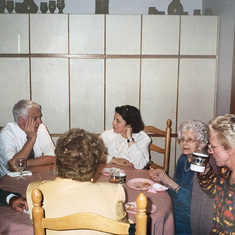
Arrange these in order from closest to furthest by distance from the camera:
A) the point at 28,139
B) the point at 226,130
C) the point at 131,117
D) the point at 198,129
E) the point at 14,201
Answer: the point at 226,130
the point at 14,201
the point at 198,129
the point at 28,139
the point at 131,117

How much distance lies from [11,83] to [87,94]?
965mm

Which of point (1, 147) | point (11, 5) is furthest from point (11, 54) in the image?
point (1, 147)

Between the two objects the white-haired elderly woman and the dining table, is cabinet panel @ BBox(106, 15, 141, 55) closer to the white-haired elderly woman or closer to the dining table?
the white-haired elderly woman

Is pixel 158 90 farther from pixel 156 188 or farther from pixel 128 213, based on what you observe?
pixel 128 213

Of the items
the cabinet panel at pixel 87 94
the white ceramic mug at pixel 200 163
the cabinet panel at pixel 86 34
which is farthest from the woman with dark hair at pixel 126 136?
the cabinet panel at pixel 86 34

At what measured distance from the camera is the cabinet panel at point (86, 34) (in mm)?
3537

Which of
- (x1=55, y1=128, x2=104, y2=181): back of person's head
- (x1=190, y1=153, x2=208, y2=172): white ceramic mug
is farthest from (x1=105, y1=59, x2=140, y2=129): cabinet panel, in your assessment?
(x1=55, y1=128, x2=104, y2=181): back of person's head

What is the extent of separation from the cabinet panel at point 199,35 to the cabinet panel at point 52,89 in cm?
153

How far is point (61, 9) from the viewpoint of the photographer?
371cm

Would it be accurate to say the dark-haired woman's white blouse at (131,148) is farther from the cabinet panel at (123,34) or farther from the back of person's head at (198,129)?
the cabinet panel at (123,34)

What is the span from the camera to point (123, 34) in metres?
3.58

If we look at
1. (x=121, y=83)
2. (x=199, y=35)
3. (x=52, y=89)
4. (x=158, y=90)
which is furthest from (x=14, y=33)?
(x=199, y=35)

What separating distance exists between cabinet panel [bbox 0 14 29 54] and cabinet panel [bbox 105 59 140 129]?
3.54 feet

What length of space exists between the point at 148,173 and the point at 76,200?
114 centimetres
